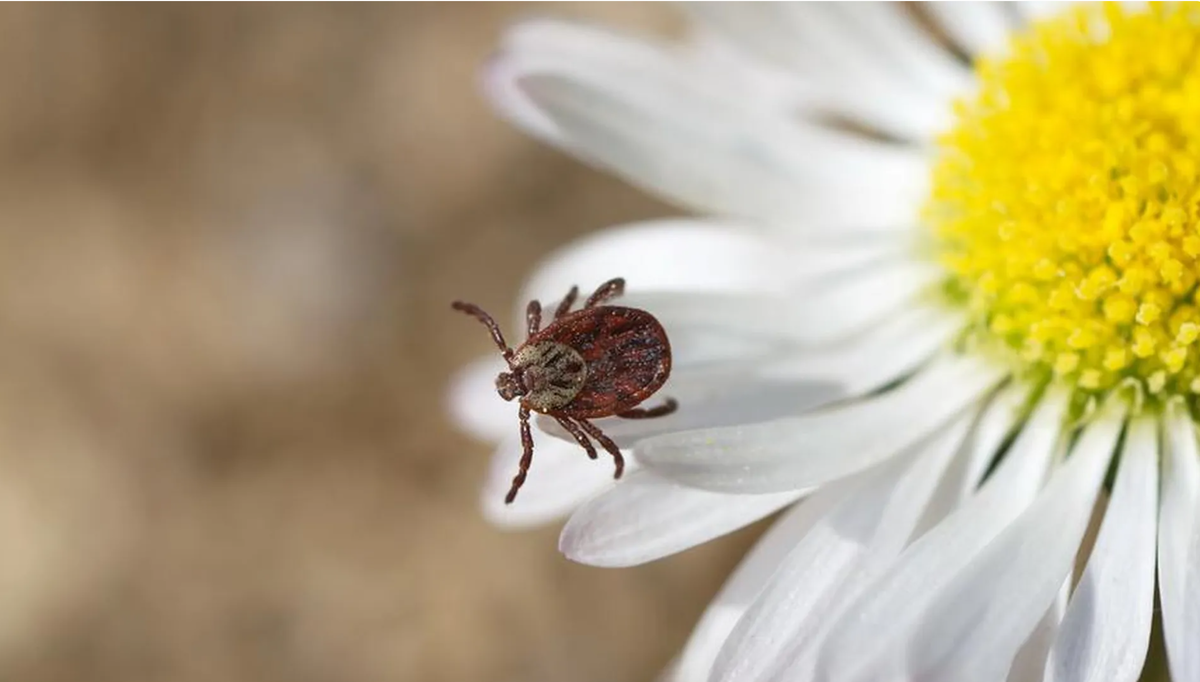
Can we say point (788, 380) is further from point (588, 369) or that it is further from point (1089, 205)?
point (1089, 205)

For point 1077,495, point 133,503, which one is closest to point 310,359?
point 133,503

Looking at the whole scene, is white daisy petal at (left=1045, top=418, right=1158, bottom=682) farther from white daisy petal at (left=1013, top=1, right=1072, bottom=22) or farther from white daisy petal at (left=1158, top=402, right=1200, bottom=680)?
white daisy petal at (left=1013, top=1, right=1072, bottom=22)

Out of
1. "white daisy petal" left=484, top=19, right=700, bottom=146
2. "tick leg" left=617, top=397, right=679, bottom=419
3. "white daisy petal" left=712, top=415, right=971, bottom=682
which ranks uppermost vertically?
"white daisy petal" left=484, top=19, right=700, bottom=146

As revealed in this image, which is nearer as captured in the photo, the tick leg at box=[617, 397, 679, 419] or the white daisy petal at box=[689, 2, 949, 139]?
the tick leg at box=[617, 397, 679, 419]

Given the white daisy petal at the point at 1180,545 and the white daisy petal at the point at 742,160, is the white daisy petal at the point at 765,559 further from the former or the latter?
the white daisy petal at the point at 742,160

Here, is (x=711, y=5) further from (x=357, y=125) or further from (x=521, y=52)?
(x=357, y=125)

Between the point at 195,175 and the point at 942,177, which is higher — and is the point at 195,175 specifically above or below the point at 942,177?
above

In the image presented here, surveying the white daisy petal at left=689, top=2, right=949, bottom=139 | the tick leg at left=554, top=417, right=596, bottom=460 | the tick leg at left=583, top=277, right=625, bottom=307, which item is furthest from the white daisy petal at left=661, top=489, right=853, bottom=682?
the white daisy petal at left=689, top=2, right=949, bottom=139
